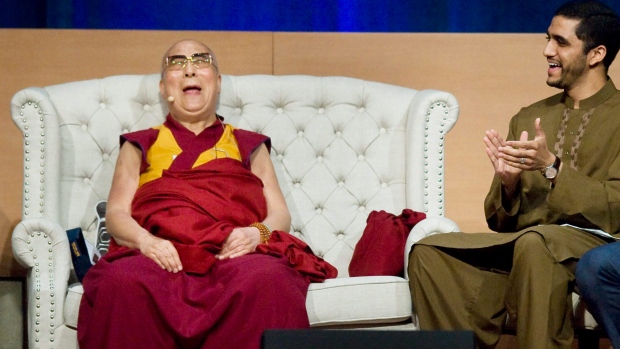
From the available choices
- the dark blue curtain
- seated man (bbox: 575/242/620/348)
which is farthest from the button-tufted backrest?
the dark blue curtain

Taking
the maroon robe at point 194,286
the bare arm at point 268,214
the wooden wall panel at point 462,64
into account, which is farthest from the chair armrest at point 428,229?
the wooden wall panel at point 462,64

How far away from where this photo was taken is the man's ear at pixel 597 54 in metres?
3.31

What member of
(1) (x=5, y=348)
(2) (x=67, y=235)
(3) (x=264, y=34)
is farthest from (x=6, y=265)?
(3) (x=264, y=34)

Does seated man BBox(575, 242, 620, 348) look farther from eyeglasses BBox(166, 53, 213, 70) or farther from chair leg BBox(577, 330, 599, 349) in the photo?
eyeglasses BBox(166, 53, 213, 70)

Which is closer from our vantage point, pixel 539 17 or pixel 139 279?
pixel 139 279

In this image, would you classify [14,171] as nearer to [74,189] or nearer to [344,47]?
[74,189]

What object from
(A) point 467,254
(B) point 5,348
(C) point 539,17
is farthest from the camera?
(C) point 539,17

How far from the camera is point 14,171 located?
13.7 feet

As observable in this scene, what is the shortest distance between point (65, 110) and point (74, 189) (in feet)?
0.95

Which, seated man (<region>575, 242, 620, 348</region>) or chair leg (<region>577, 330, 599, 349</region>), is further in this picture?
chair leg (<region>577, 330, 599, 349</region>)

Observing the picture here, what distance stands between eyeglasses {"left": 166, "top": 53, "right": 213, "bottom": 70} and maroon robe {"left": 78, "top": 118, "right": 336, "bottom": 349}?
1.58ft

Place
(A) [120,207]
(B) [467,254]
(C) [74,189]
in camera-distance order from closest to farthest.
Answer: (B) [467,254], (A) [120,207], (C) [74,189]

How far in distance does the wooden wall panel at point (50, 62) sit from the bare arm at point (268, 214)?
90 cm

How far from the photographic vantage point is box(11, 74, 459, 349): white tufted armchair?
3.45 m
